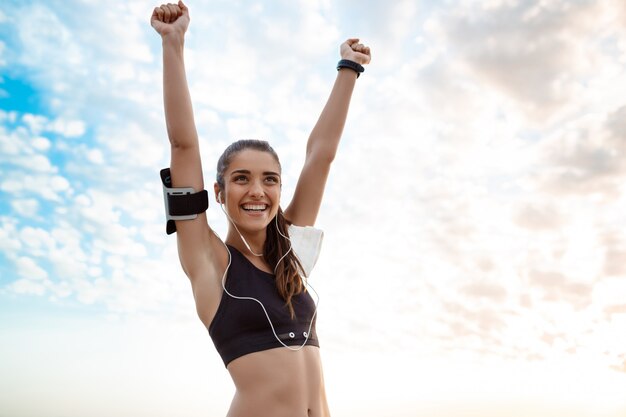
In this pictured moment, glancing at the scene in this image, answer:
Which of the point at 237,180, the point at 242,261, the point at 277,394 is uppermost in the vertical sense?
the point at 237,180

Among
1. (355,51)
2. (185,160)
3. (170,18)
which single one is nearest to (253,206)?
(185,160)

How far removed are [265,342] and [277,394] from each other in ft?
1.05

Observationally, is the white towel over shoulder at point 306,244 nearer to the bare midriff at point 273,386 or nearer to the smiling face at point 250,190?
the smiling face at point 250,190

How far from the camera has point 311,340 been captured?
3877 millimetres

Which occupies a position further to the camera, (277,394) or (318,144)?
(318,144)

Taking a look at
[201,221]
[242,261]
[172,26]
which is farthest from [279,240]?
[172,26]

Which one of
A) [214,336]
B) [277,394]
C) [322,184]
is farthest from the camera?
[322,184]

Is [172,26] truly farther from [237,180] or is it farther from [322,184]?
[322,184]

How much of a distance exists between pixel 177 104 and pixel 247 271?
1.20m

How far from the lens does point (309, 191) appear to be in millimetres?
4680

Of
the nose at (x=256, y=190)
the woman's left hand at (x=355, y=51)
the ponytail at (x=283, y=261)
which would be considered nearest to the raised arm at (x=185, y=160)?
the nose at (x=256, y=190)

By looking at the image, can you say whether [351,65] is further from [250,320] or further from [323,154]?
[250,320]

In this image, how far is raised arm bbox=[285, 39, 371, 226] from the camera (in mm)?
4672

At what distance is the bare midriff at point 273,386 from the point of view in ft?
11.5
